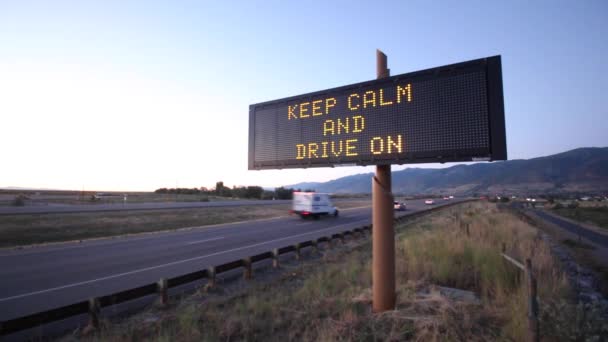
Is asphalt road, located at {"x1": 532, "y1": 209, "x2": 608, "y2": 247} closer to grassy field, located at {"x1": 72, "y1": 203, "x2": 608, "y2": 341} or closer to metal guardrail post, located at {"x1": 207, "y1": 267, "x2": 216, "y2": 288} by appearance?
grassy field, located at {"x1": 72, "y1": 203, "x2": 608, "y2": 341}

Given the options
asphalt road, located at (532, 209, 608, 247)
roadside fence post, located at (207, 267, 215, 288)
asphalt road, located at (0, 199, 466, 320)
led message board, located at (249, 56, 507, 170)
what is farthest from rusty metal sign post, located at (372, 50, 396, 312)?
asphalt road, located at (532, 209, 608, 247)

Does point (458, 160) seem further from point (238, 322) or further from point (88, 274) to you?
point (88, 274)

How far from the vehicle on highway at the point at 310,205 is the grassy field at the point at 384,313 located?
1929 cm

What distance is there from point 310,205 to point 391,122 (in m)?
23.0

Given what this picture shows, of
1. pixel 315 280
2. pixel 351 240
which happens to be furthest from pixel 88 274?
pixel 351 240

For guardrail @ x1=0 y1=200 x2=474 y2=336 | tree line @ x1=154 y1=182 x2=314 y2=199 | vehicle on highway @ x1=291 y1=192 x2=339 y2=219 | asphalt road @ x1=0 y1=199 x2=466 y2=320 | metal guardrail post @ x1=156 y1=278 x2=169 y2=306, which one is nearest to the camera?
guardrail @ x1=0 y1=200 x2=474 y2=336

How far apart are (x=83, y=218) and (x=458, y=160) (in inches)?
1077

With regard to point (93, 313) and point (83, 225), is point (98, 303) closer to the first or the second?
point (93, 313)

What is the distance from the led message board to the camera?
170 inches

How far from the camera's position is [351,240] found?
50.6ft

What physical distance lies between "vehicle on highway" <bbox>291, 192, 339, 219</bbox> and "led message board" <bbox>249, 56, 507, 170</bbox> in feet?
71.2

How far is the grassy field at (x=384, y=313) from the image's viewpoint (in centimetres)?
416

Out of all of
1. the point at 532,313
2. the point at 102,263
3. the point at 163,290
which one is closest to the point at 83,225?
the point at 102,263

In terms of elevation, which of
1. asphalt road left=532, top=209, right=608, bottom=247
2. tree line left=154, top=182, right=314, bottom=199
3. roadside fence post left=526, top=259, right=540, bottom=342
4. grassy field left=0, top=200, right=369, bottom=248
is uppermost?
tree line left=154, top=182, right=314, bottom=199
